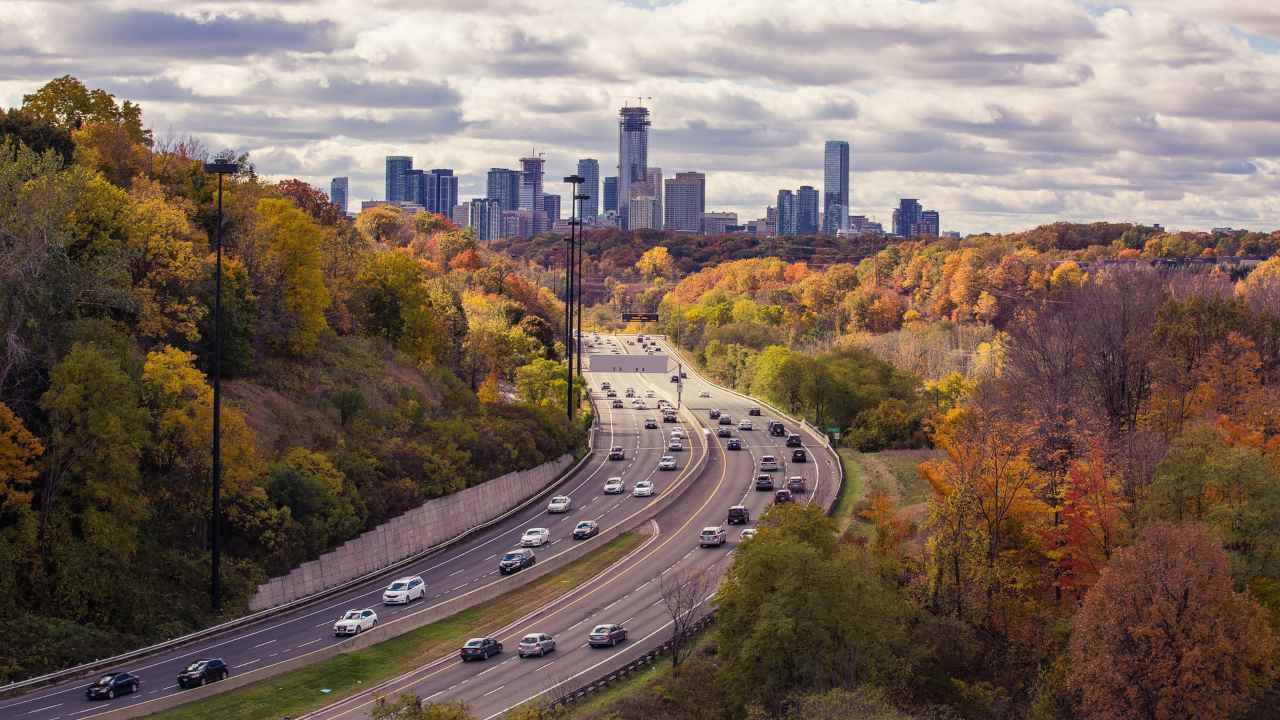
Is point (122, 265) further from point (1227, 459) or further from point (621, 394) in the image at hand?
point (621, 394)

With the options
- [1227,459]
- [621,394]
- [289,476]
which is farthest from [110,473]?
[621,394]

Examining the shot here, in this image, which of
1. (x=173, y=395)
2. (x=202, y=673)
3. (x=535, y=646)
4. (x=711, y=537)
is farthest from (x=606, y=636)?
(x=173, y=395)

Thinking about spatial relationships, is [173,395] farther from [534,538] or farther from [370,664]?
[534,538]

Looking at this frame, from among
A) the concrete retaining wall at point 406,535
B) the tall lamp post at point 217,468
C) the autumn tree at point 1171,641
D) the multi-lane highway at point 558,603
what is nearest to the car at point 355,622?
the multi-lane highway at point 558,603

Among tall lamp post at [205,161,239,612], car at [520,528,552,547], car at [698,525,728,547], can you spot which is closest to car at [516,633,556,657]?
tall lamp post at [205,161,239,612]

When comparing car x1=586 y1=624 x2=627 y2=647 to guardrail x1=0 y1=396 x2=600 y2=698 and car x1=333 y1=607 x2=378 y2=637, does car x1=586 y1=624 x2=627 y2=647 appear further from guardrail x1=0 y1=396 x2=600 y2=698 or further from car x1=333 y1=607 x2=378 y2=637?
guardrail x1=0 y1=396 x2=600 y2=698

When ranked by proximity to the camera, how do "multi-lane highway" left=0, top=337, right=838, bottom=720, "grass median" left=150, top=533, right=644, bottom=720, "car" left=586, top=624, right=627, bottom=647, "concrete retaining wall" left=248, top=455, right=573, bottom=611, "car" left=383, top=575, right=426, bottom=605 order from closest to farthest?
"grass median" left=150, top=533, right=644, bottom=720, "multi-lane highway" left=0, top=337, right=838, bottom=720, "car" left=586, top=624, right=627, bottom=647, "concrete retaining wall" left=248, top=455, right=573, bottom=611, "car" left=383, top=575, right=426, bottom=605
